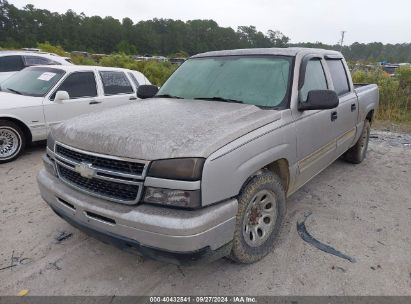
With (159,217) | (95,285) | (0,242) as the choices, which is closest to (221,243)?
(159,217)

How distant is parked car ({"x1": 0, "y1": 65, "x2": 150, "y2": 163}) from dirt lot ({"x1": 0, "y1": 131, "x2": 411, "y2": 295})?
64.4 inches

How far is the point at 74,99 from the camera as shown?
6.07 m

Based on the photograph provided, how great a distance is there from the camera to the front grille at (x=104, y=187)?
230 cm

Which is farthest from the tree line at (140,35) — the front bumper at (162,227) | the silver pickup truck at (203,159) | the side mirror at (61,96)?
the front bumper at (162,227)

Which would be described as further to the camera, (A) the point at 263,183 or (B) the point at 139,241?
(A) the point at 263,183

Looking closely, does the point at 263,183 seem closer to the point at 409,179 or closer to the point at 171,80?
the point at 171,80

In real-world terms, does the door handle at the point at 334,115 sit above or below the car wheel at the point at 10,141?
above

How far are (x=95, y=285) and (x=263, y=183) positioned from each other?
157 cm

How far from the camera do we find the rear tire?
5.40m

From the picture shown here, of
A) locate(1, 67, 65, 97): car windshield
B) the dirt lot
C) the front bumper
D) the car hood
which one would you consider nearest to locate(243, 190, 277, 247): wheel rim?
the dirt lot

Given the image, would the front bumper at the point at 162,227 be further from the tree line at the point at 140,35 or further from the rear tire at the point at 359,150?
the tree line at the point at 140,35

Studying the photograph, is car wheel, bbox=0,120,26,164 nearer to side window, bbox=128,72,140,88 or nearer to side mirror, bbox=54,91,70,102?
side mirror, bbox=54,91,70,102

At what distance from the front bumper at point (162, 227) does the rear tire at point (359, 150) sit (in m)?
3.82

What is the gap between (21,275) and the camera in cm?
275
